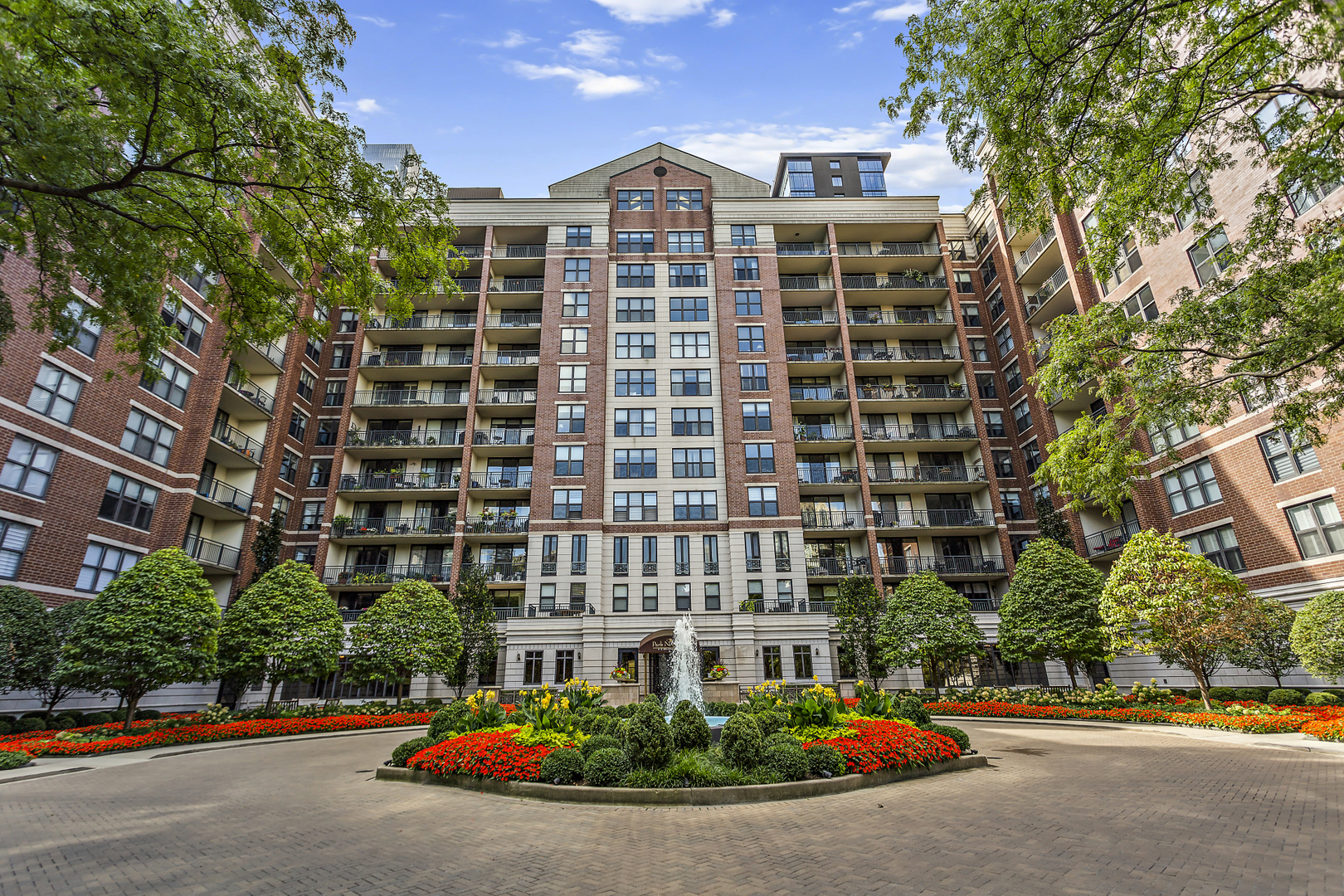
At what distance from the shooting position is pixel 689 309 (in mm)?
42375

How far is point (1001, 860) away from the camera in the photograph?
6.95 m

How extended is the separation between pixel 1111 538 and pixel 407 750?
36407 millimetres

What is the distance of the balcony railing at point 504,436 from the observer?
40.5m

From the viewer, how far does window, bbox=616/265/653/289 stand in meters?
43.0

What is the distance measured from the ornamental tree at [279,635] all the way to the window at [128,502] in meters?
7.28

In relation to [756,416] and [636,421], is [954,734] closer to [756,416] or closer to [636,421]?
[756,416]

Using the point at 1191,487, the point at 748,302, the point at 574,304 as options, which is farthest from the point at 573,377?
the point at 1191,487

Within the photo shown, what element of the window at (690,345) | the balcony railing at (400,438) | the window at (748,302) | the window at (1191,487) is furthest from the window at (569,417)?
the window at (1191,487)

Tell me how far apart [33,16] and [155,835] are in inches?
416

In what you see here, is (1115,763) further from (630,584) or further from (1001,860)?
(630,584)

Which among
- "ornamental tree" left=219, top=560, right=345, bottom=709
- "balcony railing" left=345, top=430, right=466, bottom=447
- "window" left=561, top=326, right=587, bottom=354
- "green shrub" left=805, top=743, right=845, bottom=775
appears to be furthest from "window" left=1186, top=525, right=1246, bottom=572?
"balcony railing" left=345, top=430, right=466, bottom=447

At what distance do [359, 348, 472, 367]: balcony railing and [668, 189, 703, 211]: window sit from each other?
60.4 ft

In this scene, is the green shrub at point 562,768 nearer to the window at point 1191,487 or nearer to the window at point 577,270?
the window at point 1191,487

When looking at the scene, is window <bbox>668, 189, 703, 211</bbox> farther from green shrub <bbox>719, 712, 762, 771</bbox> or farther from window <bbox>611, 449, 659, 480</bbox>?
green shrub <bbox>719, 712, 762, 771</bbox>
